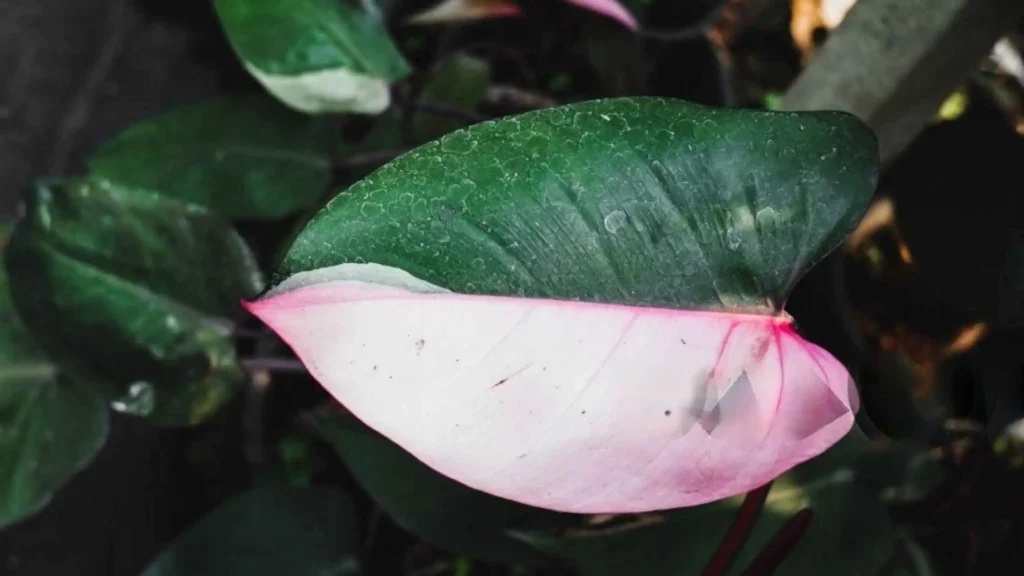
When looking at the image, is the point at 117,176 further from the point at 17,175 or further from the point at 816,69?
the point at 816,69

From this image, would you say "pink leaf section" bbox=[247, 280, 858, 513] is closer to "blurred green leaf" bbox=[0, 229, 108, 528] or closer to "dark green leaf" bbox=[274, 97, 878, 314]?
"dark green leaf" bbox=[274, 97, 878, 314]

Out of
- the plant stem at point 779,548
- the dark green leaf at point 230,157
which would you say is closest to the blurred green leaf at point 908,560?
the plant stem at point 779,548

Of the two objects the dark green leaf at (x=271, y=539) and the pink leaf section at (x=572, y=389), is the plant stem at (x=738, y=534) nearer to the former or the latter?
the pink leaf section at (x=572, y=389)

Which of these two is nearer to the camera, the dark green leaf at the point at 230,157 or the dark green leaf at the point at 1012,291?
the dark green leaf at the point at 1012,291

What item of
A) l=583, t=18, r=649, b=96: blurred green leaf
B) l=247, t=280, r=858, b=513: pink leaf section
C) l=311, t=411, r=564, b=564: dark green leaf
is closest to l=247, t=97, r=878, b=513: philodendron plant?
l=247, t=280, r=858, b=513: pink leaf section

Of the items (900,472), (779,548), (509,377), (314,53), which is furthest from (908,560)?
(314,53)

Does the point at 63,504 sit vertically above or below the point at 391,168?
below

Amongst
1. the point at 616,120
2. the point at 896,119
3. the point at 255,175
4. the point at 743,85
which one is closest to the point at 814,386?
the point at 616,120

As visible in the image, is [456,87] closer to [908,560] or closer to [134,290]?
[134,290]
